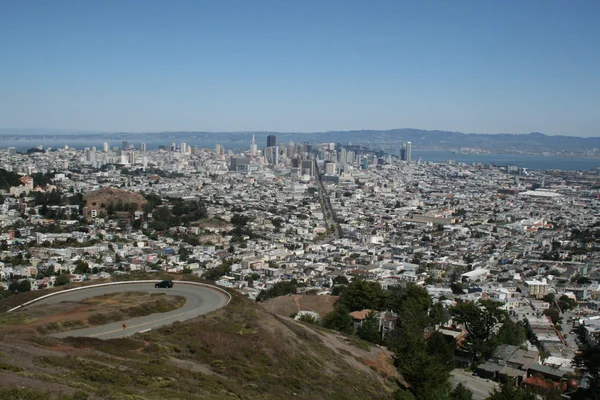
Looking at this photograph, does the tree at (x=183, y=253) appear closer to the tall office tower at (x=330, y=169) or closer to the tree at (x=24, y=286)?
the tree at (x=24, y=286)

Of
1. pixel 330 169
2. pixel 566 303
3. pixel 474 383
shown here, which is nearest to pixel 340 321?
pixel 474 383

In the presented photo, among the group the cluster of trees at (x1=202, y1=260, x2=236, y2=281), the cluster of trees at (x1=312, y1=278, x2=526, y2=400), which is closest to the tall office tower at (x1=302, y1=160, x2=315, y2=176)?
the cluster of trees at (x1=202, y1=260, x2=236, y2=281)

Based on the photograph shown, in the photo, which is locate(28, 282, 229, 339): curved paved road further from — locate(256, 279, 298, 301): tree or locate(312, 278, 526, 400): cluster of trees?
locate(256, 279, 298, 301): tree

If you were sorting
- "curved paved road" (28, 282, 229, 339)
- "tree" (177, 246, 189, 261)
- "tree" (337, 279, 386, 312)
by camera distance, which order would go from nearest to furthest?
"curved paved road" (28, 282, 229, 339), "tree" (337, 279, 386, 312), "tree" (177, 246, 189, 261)

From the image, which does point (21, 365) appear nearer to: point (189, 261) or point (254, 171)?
point (189, 261)

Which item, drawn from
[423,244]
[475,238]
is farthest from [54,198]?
[475,238]

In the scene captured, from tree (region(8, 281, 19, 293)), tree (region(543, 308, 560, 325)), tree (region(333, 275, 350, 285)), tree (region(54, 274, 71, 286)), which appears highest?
tree (region(8, 281, 19, 293))

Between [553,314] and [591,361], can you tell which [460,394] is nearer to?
[591,361]
